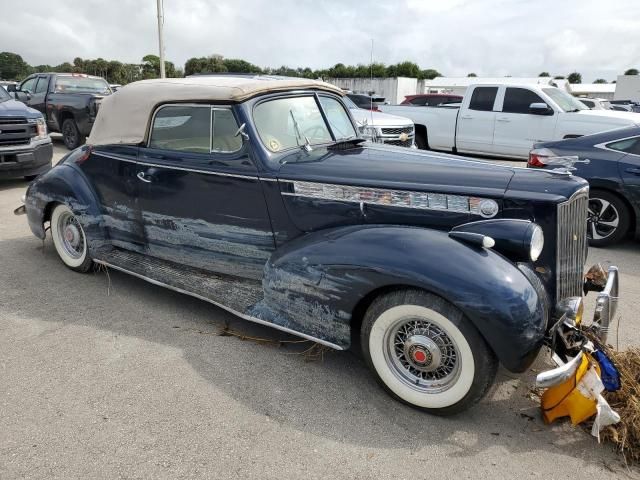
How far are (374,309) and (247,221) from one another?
126 centimetres

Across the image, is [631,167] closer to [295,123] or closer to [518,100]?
[295,123]

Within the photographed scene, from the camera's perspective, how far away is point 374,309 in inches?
111

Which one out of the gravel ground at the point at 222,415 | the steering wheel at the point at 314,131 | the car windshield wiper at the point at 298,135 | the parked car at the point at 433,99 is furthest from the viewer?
the parked car at the point at 433,99

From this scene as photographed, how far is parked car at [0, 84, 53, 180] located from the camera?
8.19m

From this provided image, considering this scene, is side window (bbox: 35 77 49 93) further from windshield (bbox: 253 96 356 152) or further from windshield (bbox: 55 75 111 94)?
windshield (bbox: 253 96 356 152)

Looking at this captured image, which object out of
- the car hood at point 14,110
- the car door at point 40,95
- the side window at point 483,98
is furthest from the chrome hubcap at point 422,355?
the car door at point 40,95

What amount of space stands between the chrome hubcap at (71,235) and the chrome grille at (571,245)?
4.15 m

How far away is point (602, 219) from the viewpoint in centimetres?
592

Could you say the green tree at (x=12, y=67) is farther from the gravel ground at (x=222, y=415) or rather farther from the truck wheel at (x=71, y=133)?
the gravel ground at (x=222, y=415)

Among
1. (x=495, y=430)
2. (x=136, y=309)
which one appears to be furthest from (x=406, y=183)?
(x=136, y=309)

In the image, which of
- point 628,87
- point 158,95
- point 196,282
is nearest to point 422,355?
point 196,282

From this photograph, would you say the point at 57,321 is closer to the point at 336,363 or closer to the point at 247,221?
the point at 247,221

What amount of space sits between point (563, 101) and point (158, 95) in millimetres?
9148

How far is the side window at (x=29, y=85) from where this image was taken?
13.5m
